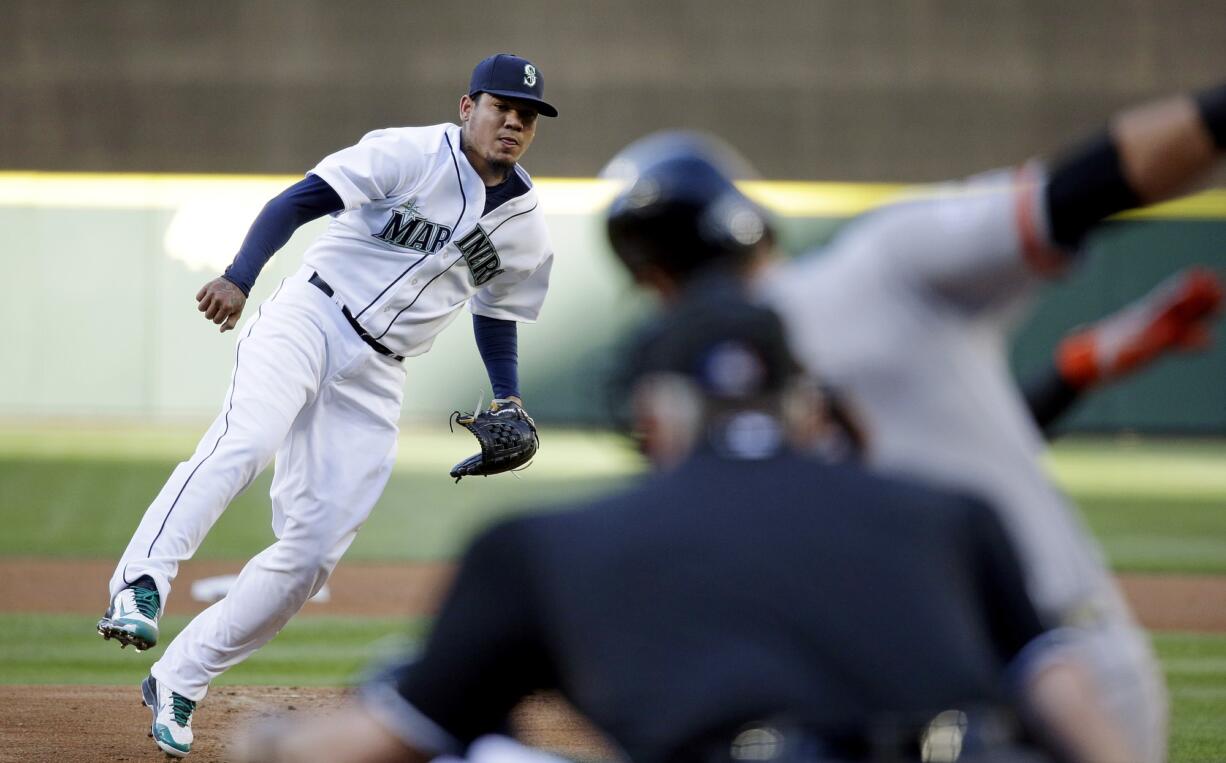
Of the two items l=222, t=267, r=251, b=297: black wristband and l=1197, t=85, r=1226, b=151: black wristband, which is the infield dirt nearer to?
l=1197, t=85, r=1226, b=151: black wristband

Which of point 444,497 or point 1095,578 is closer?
point 1095,578

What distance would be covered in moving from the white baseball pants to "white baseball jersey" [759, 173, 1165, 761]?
2.20 m

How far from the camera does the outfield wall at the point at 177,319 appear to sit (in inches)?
599

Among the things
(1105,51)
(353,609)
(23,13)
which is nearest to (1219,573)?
(353,609)

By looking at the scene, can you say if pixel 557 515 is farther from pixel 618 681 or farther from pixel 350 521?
pixel 350 521

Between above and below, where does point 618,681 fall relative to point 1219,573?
above

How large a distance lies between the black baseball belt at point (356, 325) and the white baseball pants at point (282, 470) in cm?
2

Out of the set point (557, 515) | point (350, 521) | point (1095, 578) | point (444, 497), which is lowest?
point (444, 497)

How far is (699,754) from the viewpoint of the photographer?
4.09ft

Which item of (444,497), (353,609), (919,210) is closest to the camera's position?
(919,210)

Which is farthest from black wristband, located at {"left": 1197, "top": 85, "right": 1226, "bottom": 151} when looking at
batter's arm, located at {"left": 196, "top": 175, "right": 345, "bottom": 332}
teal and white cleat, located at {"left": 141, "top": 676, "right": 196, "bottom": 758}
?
teal and white cleat, located at {"left": 141, "top": 676, "right": 196, "bottom": 758}

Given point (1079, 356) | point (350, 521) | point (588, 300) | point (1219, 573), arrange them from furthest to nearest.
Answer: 1. point (588, 300)
2. point (1219, 573)
3. point (350, 521)
4. point (1079, 356)

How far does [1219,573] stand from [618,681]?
790 centimetres

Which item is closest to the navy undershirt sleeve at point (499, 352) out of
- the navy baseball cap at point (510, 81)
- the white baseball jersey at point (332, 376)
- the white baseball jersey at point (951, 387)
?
the white baseball jersey at point (332, 376)
